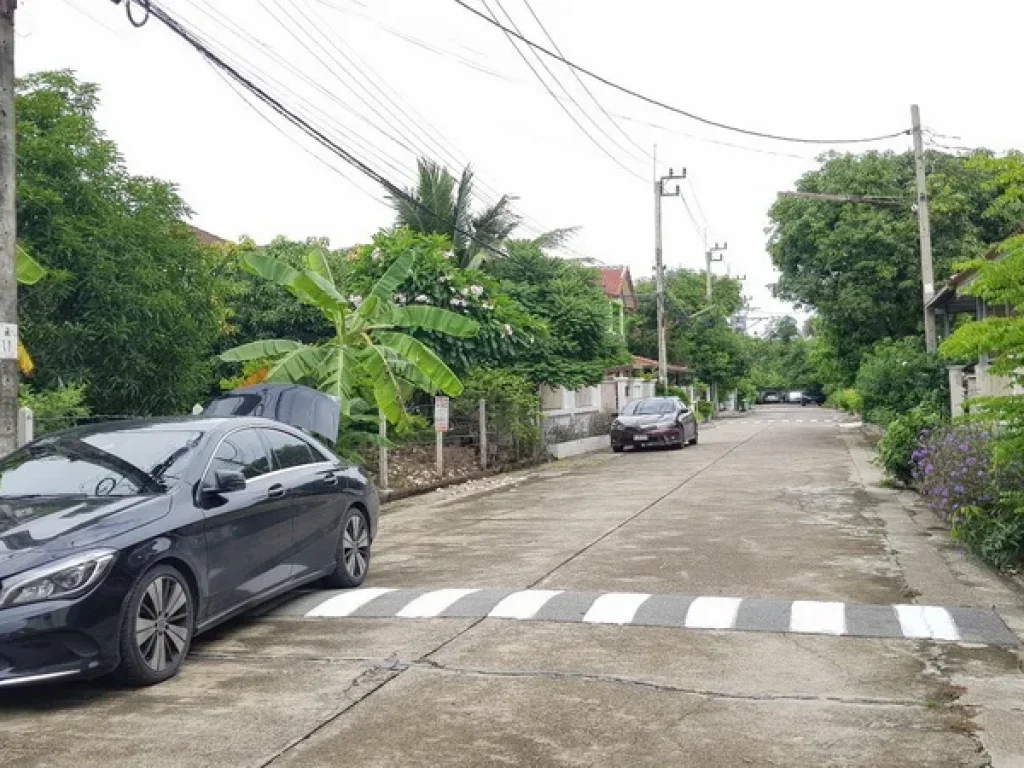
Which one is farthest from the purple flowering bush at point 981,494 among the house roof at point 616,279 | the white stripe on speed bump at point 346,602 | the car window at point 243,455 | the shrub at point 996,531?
the house roof at point 616,279

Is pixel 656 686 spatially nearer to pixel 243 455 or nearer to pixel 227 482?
pixel 227 482

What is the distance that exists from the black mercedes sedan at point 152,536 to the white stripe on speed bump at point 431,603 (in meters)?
0.81

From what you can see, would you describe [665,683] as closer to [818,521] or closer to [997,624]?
[997,624]

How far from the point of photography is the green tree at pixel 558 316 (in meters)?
24.8

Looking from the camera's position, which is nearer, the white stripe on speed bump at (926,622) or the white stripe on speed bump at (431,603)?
the white stripe on speed bump at (926,622)

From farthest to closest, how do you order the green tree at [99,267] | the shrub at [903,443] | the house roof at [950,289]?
the house roof at [950,289] → the shrub at [903,443] → the green tree at [99,267]

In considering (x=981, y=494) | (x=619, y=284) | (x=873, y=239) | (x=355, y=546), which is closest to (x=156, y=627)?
(x=355, y=546)

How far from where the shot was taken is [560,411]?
28.5 meters

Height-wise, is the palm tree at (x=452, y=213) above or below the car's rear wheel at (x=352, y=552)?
above

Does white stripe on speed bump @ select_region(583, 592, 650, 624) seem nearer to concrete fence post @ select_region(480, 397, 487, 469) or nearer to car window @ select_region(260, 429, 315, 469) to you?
car window @ select_region(260, 429, 315, 469)

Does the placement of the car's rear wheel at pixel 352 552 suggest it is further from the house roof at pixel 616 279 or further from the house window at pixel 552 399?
the house roof at pixel 616 279

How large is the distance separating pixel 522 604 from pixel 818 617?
2.15 m

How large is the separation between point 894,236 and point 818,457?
793 cm

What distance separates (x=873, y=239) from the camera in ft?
92.4
